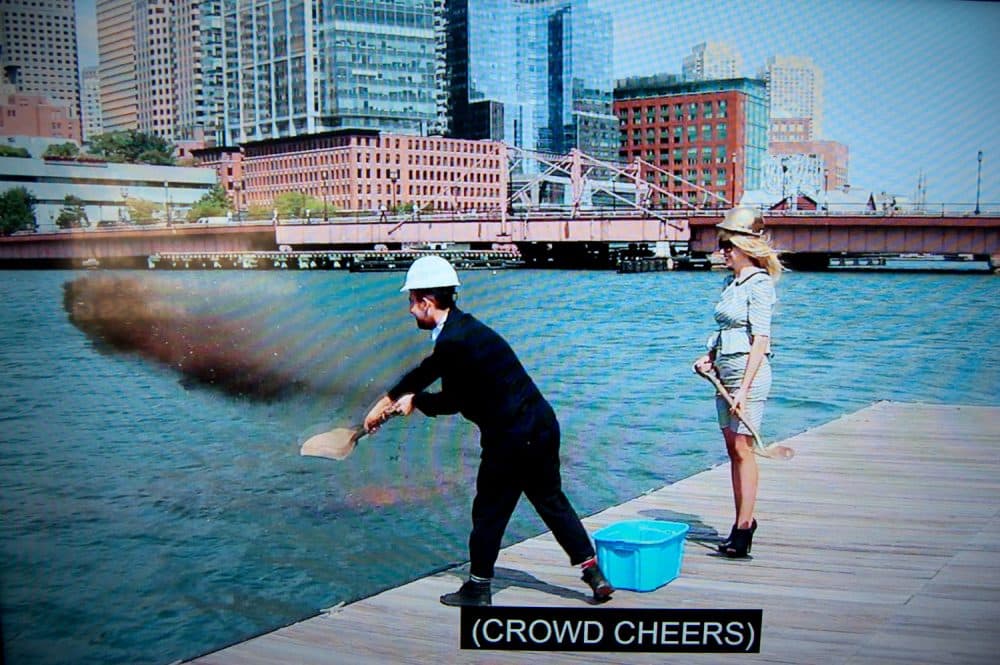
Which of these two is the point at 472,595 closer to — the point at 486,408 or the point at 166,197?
the point at 486,408

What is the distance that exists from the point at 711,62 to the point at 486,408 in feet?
6.11

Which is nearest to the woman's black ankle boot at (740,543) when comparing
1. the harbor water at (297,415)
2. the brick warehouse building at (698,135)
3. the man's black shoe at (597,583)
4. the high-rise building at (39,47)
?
the man's black shoe at (597,583)

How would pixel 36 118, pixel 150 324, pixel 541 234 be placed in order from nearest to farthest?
pixel 36 118, pixel 541 234, pixel 150 324

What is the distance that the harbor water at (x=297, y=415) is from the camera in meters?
4.18

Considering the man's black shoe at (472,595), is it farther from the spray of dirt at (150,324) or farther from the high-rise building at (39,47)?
the high-rise building at (39,47)

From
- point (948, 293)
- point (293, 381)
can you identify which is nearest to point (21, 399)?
point (948, 293)

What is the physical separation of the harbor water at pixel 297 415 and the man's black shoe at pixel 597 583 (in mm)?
1390

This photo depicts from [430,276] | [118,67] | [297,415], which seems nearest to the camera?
[430,276]

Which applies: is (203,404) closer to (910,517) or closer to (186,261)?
(186,261)

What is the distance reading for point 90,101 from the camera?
3.25 metres

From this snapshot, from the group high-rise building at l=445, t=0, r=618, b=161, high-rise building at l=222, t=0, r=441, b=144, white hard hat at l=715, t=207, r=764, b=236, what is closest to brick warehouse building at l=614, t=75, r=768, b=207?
high-rise building at l=445, t=0, r=618, b=161

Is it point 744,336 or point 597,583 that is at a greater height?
point 744,336

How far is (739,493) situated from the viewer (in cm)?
305

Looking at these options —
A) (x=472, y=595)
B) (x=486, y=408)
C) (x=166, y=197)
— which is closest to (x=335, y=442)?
(x=486, y=408)
